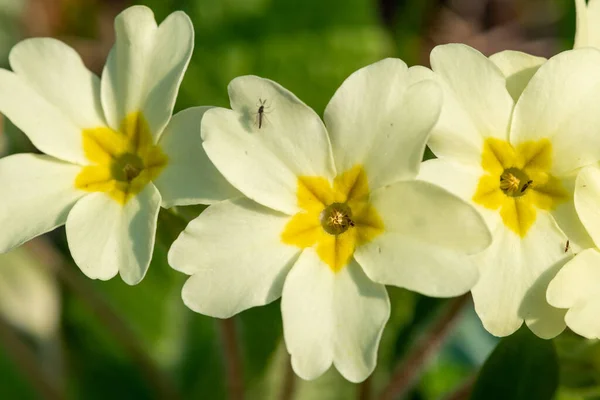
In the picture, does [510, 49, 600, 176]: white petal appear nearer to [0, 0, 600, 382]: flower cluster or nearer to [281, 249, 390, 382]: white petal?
[0, 0, 600, 382]: flower cluster

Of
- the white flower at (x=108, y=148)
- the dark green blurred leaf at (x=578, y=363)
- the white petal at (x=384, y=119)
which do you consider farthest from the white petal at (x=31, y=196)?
the dark green blurred leaf at (x=578, y=363)

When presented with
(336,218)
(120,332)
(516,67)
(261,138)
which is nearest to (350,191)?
(336,218)

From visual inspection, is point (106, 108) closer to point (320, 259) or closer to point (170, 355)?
point (320, 259)

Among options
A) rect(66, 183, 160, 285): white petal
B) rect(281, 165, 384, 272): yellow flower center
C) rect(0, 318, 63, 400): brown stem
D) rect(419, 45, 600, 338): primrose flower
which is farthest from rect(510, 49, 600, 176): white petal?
rect(0, 318, 63, 400): brown stem

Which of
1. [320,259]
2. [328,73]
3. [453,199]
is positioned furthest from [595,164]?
[328,73]

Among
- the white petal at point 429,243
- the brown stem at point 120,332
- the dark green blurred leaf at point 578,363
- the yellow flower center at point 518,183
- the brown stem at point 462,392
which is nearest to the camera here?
the white petal at point 429,243

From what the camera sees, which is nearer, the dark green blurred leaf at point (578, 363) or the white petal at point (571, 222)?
the white petal at point (571, 222)

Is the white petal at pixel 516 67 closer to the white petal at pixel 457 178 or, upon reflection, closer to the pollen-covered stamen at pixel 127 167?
the white petal at pixel 457 178
